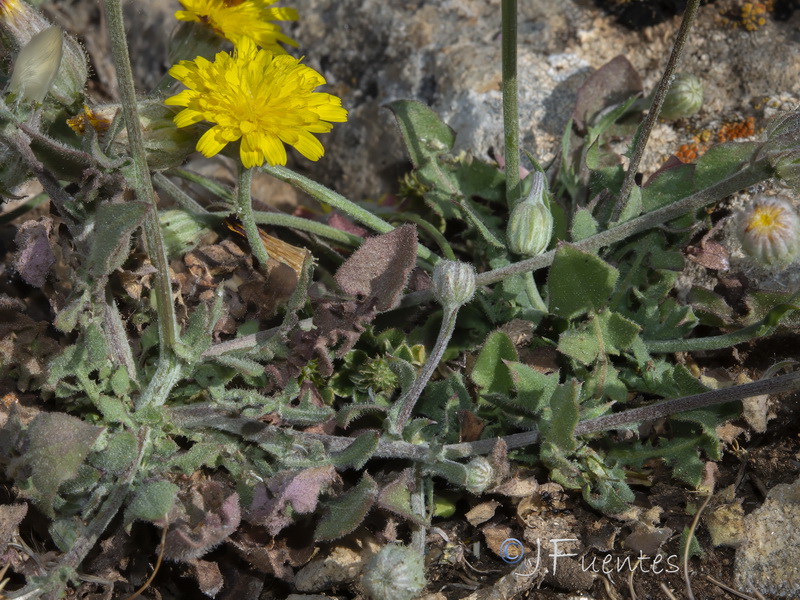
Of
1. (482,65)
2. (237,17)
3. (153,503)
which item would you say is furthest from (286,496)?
(482,65)

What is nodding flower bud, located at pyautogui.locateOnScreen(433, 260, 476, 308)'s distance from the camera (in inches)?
86.7

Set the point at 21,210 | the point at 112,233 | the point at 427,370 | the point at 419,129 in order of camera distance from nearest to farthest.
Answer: the point at 112,233, the point at 427,370, the point at 419,129, the point at 21,210

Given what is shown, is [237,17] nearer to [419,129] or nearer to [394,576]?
[419,129]

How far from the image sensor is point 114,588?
239 cm

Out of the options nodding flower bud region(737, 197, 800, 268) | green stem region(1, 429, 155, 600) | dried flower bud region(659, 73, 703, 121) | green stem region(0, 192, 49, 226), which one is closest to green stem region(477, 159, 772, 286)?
nodding flower bud region(737, 197, 800, 268)

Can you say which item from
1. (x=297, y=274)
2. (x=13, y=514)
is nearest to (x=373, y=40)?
(x=297, y=274)

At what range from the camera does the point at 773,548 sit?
2.28m

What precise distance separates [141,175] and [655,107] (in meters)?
1.58

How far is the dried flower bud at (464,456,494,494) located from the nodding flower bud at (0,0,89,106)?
68.1 inches

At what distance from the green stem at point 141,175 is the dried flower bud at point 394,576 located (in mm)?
897

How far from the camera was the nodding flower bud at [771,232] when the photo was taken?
2236 millimetres

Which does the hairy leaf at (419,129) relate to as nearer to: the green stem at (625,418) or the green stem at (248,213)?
the green stem at (248,213)

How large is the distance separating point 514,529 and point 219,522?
36.3 inches

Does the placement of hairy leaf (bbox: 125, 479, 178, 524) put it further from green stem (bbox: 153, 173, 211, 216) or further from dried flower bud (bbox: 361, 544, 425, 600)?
green stem (bbox: 153, 173, 211, 216)
